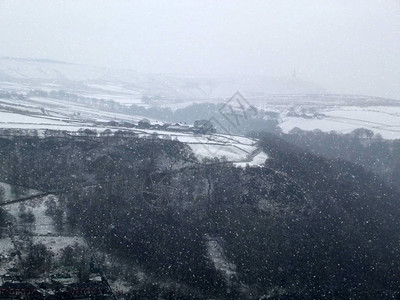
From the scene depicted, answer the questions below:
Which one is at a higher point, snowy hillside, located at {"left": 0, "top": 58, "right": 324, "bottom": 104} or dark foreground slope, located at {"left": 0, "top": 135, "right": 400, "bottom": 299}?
snowy hillside, located at {"left": 0, "top": 58, "right": 324, "bottom": 104}

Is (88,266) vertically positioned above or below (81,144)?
below

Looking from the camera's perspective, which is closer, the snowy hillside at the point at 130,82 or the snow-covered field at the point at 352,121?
the snow-covered field at the point at 352,121

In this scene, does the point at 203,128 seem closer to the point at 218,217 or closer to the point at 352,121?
the point at 218,217

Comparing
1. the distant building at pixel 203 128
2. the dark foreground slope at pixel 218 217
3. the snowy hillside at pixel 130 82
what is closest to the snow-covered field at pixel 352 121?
the distant building at pixel 203 128

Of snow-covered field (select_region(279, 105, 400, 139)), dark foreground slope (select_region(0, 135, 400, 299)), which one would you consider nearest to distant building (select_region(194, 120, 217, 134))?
dark foreground slope (select_region(0, 135, 400, 299))

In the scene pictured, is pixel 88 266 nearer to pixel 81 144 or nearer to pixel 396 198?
pixel 81 144

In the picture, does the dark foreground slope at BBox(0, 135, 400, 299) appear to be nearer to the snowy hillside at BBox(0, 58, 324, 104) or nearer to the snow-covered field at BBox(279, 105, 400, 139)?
the snow-covered field at BBox(279, 105, 400, 139)

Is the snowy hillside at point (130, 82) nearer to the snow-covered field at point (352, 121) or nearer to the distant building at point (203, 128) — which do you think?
the snow-covered field at point (352, 121)

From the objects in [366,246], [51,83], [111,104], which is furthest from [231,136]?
[51,83]
